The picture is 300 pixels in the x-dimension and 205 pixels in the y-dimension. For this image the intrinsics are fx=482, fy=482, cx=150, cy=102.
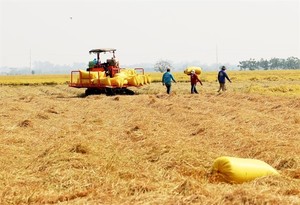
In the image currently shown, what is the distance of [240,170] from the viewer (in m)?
6.93

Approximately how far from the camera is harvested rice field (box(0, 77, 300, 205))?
594 cm

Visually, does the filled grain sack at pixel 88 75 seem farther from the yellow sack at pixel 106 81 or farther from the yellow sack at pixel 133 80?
the yellow sack at pixel 133 80

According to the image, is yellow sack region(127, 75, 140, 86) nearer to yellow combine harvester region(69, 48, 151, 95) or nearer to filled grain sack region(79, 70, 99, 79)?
yellow combine harvester region(69, 48, 151, 95)

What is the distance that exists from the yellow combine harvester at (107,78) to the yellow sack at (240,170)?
18958 mm

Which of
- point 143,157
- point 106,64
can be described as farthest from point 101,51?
point 143,157

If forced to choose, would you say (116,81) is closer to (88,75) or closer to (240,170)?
(88,75)

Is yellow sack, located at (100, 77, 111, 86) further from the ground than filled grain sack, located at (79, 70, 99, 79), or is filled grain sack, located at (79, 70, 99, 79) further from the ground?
filled grain sack, located at (79, 70, 99, 79)

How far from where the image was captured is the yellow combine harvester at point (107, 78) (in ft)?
85.4

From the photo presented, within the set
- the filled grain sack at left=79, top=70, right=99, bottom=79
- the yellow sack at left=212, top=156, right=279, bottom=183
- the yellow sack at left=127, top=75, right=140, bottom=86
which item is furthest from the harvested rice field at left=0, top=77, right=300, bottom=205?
the yellow sack at left=127, top=75, right=140, bottom=86

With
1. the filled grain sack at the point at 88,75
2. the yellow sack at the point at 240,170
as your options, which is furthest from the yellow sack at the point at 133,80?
the yellow sack at the point at 240,170

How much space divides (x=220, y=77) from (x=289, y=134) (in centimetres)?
1550

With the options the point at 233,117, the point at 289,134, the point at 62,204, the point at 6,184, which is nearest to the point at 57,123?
the point at 233,117

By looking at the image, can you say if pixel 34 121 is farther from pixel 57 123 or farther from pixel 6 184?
pixel 6 184

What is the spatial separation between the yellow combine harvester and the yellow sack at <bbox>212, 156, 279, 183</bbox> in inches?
746
